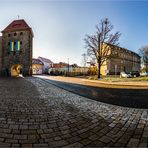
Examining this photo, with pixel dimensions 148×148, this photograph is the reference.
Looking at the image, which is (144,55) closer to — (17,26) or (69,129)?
(17,26)

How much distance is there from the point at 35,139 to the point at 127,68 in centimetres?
8696

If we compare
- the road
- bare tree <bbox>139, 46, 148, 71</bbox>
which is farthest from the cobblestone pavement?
bare tree <bbox>139, 46, 148, 71</bbox>

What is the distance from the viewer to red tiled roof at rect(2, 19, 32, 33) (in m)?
41.2

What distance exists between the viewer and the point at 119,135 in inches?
162

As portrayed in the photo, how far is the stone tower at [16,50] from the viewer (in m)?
40.4

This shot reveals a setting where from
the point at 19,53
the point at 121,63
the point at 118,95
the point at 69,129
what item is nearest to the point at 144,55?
the point at 121,63

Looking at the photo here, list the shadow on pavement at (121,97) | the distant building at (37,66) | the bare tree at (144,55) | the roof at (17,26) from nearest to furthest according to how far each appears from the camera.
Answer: the shadow on pavement at (121,97) → the roof at (17,26) → the bare tree at (144,55) → the distant building at (37,66)

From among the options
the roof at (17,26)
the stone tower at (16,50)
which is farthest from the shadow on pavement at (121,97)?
the roof at (17,26)

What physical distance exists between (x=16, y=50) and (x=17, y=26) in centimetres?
703

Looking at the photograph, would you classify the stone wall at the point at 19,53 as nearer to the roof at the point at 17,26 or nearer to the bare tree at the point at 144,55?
the roof at the point at 17,26

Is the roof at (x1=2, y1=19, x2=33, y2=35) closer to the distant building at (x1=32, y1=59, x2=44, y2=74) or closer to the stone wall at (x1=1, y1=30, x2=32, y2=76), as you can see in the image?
the stone wall at (x1=1, y1=30, x2=32, y2=76)

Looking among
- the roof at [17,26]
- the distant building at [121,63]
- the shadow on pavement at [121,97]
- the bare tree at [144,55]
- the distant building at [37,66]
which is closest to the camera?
the shadow on pavement at [121,97]

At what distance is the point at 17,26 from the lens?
43438 mm

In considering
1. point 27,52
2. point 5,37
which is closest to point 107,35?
point 27,52
